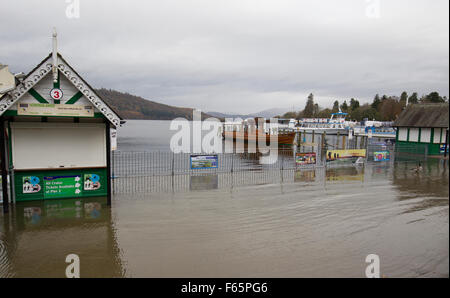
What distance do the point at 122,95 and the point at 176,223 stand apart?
19747 cm

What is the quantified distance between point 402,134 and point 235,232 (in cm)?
→ 2840

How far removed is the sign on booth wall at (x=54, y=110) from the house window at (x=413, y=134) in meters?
29.0

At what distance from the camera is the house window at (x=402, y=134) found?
1151 inches

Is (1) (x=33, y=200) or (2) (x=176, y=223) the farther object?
(1) (x=33, y=200)

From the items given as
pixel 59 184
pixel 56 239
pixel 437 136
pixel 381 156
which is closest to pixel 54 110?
pixel 59 184

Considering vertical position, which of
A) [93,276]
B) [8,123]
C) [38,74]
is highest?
[38,74]

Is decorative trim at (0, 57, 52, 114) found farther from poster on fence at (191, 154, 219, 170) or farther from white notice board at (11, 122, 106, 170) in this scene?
poster on fence at (191, 154, 219, 170)

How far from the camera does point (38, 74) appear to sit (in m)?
8.77

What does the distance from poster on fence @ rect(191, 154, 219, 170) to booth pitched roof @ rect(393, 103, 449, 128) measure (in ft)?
70.9

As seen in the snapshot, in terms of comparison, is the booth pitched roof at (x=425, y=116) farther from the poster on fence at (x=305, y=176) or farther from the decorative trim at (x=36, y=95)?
the decorative trim at (x=36, y=95)

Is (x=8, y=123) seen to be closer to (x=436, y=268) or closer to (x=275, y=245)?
(x=275, y=245)

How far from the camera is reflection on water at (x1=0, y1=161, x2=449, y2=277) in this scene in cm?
584

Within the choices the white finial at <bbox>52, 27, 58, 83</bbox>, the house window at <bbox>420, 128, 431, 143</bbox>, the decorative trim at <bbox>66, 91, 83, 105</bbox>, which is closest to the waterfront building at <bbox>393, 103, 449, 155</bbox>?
the house window at <bbox>420, 128, 431, 143</bbox>

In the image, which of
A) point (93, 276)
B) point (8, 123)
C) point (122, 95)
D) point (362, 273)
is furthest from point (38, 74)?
point (122, 95)
